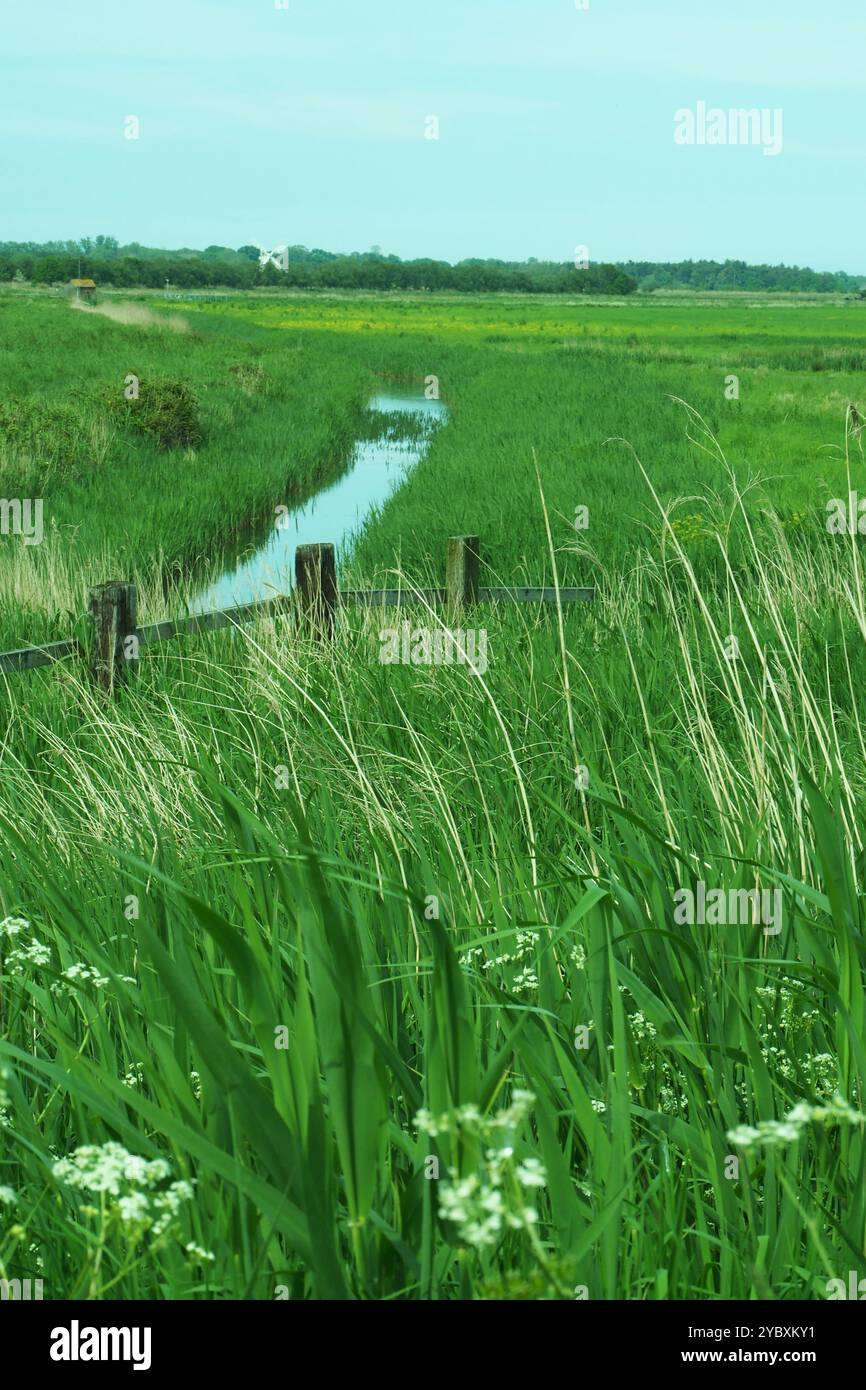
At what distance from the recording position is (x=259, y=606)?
7.02 metres

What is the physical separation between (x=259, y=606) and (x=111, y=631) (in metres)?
0.90

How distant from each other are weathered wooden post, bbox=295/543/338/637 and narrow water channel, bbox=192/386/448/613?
0.16 metres

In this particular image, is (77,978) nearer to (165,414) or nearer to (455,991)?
(455,991)

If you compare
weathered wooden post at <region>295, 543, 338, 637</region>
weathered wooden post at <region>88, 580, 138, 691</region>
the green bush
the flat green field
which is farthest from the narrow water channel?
the flat green field

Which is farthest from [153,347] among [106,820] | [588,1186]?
[588,1186]

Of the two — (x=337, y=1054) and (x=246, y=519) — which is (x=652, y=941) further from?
(x=246, y=519)

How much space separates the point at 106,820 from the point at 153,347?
33.7 meters

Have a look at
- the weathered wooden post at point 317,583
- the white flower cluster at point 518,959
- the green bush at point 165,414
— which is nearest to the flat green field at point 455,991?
the white flower cluster at point 518,959

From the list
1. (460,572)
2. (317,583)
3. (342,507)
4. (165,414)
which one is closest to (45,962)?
(317,583)

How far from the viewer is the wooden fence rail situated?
21.6 feet

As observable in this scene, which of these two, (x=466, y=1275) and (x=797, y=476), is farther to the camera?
(x=797, y=476)

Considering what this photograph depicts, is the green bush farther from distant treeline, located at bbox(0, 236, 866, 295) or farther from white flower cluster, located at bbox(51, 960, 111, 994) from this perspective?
distant treeline, located at bbox(0, 236, 866, 295)

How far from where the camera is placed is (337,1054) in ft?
4.03

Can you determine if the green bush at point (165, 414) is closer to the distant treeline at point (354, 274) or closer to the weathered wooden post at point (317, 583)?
the weathered wooden post at point (317, 583)
